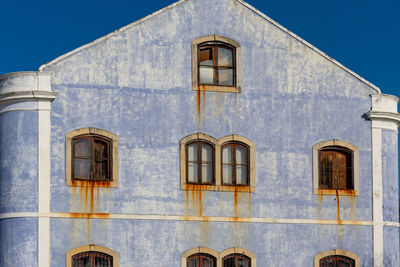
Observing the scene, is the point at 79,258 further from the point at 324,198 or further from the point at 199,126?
the point at 324,198

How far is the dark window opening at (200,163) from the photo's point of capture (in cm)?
3403

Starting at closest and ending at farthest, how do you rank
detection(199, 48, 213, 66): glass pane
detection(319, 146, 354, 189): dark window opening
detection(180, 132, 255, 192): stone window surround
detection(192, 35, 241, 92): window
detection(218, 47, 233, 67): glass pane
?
detection(180, 132, 255, 192): stone window surround < detection(192, 35, 241, 92): window < detection(199, 48, 213, 66): glass pane < detection(218, 47, 233, 67): glass pane < detection(319, 146, 354, 189): dark window opening

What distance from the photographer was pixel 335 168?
3538cm

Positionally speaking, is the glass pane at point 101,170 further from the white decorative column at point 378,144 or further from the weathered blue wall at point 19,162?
the white decorative column at point 378,144

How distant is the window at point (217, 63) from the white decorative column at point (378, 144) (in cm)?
454

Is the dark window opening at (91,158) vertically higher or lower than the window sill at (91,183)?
higher

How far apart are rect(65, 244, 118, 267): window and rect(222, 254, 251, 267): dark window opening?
3429 mm

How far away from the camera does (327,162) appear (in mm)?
35375

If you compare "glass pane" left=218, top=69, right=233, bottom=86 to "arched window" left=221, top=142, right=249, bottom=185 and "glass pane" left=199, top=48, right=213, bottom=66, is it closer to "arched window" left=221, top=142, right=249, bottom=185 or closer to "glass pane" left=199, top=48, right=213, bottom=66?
"glass pane" left=199, top=48, right=213, bottom=66

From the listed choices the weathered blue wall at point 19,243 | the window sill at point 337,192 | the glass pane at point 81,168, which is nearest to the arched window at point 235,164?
the window sill at point 337,192

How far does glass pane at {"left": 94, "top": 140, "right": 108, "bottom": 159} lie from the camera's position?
109ft

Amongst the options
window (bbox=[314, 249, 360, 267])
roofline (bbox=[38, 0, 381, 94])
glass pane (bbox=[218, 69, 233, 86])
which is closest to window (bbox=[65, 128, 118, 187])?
roofline (bbox=[38, 0, 381, 94])

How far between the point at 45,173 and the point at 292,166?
25.4ft

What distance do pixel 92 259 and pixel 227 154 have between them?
5.29 m
